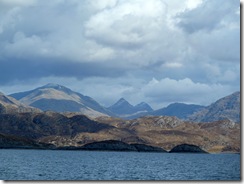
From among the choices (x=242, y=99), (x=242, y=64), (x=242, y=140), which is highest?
(x=242, y=64)

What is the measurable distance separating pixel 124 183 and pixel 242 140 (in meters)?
16.5

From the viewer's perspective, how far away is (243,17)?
63.4 metres

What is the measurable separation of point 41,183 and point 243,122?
91.7ft

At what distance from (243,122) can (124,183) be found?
17.5 meters

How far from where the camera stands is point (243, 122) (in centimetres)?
6153

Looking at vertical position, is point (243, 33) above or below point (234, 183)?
above

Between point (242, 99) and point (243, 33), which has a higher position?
point (243, 33)

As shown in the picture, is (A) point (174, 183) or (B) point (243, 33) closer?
(B) point (243, 33)

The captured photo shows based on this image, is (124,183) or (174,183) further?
(174,183)

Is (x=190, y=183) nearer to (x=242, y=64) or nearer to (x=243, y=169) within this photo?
(x=243, y=169)

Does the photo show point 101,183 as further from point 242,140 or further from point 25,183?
point 242,140

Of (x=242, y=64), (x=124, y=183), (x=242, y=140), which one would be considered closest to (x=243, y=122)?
(x=242, y=140)

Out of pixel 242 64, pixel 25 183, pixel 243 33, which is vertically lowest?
pixel 25 183

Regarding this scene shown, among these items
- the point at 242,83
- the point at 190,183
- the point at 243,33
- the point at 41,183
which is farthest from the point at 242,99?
the point at 41,183
